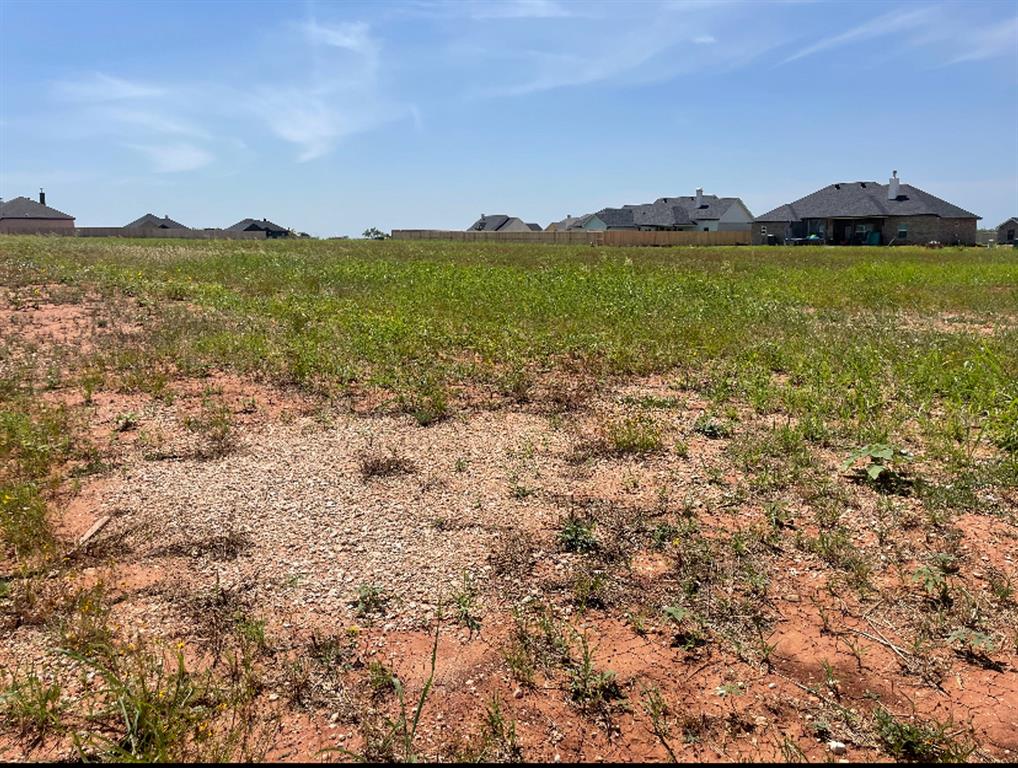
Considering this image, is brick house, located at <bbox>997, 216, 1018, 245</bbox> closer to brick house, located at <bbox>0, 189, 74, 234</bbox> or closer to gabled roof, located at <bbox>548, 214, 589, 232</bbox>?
gabled roof, located at <bbox>548, 214, 589, 232</bbox>

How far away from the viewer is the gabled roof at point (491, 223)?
10038 cm

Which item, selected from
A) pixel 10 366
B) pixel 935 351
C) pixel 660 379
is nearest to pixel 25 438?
pixel 10 366

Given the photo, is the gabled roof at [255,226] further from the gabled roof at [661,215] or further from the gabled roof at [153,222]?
the gabled roof at [661,215]

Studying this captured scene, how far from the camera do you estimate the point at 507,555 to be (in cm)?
387

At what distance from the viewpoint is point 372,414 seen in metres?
6.56

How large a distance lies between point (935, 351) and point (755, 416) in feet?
12.6

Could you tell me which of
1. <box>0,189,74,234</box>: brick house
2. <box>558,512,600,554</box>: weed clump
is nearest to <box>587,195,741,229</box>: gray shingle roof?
<box>0,189,74,234</box>: brick house

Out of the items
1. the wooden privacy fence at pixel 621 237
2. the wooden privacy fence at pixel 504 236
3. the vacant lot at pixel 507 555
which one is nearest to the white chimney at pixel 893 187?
the wooden privacy fence at pixel 621 237

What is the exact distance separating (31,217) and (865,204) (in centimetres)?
9693

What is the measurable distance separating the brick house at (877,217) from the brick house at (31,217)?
276 feet

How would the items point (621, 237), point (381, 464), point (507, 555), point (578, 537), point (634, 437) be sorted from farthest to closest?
point (621, 237) < point (634, 437) < point (381, 464) < point (578, 537) < point (507, 555)

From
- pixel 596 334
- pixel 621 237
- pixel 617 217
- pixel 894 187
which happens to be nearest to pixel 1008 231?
pixel 894 187

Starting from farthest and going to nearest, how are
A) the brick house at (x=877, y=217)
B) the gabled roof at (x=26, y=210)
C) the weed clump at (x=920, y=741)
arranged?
the gabled roof at (x=26, y=210), the brick house at (x=877, y=217), the weed clump at (x=920, y=741)

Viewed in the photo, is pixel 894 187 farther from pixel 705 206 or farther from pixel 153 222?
pixel 153 222
